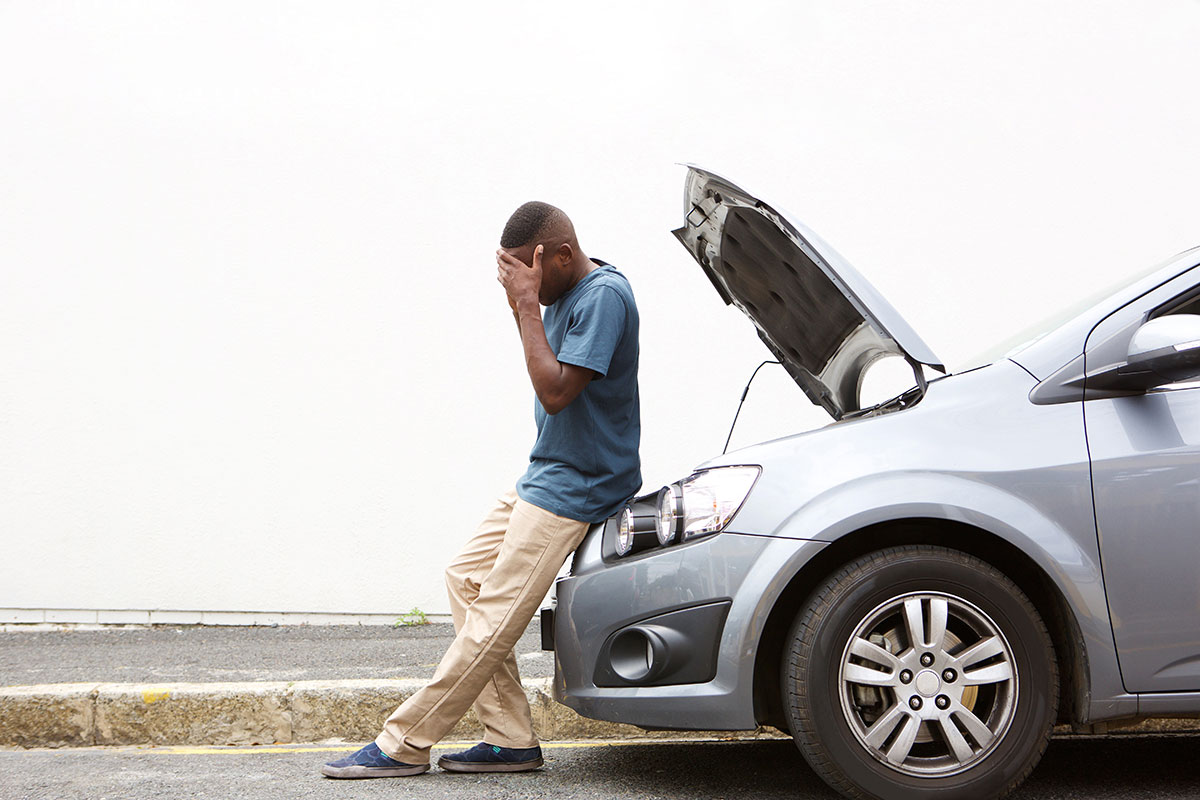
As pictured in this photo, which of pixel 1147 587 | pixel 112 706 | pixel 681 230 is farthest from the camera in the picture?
pixel 112 706

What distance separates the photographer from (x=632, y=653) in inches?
104

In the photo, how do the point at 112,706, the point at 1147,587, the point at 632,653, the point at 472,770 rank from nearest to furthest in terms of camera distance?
the point at 1147,587 → the point at 632,653 → the point at 472,770 → the point at 112,706

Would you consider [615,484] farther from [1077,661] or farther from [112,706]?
[112,706]

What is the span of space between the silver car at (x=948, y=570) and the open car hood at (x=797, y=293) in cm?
2

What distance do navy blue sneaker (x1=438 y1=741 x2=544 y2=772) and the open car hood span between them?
153 centimetres

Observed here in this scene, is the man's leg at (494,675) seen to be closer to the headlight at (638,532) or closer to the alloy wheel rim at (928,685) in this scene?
the headlight at (638,532)

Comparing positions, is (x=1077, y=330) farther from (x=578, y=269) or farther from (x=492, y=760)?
(x=492, y=760)

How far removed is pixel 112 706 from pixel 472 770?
1636mm

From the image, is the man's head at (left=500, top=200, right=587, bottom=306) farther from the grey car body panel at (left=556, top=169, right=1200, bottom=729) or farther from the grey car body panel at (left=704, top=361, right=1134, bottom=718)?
the grey car body panel at (left=704, top=361, right=1134, bottom=718)

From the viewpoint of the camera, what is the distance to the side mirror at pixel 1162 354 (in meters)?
2.39

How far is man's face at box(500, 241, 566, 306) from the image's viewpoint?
294 centimetres

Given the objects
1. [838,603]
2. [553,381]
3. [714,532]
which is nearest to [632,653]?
[714,532]

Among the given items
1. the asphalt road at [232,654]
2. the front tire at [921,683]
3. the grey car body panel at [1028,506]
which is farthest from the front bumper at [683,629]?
the asphalt road at [232,654]

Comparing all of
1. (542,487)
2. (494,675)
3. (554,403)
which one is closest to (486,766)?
(494,675)
